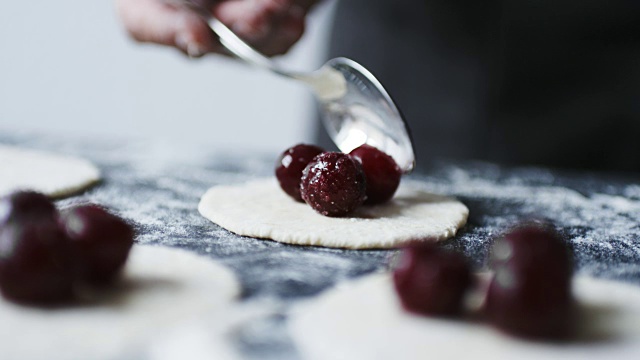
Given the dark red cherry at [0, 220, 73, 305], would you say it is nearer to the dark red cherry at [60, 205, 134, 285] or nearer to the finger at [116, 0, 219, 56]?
the dark red cherry at [60, 205, 134, 285]

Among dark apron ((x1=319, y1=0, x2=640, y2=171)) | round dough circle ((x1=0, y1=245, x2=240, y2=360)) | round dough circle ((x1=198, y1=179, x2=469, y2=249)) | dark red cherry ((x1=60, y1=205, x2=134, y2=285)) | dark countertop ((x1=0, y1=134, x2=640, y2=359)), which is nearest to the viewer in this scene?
round dough circle ((x1=0, y1=245, x2=240, y2=360))

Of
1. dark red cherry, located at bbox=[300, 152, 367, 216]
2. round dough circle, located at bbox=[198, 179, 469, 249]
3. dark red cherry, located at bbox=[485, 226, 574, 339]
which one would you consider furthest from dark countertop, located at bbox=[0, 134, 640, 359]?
dark red cherry, located at bbox=[485, 226, 574, 339]

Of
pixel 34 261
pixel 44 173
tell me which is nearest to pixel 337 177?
pixel 34 261

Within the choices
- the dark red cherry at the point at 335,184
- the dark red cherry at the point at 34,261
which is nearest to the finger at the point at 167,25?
the dark red cherry at the point at 335,184

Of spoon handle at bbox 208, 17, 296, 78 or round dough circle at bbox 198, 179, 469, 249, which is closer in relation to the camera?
round dough circle at bbox 198, 179, 469, 249

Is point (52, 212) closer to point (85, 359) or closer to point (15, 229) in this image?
point (15, 229)

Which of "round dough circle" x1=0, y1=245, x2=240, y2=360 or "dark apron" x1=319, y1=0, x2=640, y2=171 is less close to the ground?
"dark apron" x1=319, y1=0, x2=640, y2=171

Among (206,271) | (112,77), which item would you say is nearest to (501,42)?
(206,271)

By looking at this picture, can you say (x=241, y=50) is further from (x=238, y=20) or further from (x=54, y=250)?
(x=54, y=250)

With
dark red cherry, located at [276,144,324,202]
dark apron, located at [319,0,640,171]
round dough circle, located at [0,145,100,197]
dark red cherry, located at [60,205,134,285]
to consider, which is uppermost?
dark apron, located at [319,0,640,171]

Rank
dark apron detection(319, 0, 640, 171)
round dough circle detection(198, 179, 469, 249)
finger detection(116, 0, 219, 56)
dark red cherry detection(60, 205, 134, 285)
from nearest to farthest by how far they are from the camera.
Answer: dark red cherry detection(60, 205, 134, 285)
round dough circle detection(198, 179, 469, 249)
finger detection(116, 0, 219, 56)
dark apron detection(319, 0, 640, 171)
